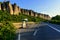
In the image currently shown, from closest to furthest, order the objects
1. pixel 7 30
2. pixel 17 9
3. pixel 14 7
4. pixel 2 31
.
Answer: pixel 2 31 → pixel 7 30 → pixel 14 7 → pixel 17 9

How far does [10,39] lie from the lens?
17828mm

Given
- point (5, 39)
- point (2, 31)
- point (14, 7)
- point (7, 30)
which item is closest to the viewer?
point (5, 39)

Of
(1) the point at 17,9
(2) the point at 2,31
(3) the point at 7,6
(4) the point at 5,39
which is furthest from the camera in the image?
(1) the point at 17,9

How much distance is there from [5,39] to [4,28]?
292 centimetres

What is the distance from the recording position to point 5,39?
1697 cm

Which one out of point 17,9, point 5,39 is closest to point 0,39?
point 5,39

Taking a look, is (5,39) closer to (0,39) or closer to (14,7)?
(0,39)

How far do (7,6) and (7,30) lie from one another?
89545 mm

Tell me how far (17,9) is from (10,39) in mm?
116294

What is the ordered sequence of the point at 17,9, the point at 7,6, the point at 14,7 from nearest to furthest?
the point at 7,6 → the point at 14,7 → the point at 17,9

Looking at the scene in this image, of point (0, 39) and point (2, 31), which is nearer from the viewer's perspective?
point (0, 39)

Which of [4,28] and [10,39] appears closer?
[10,39]

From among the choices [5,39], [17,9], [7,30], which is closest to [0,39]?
[5,39]

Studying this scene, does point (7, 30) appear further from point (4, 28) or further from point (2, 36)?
point (2, 36)
